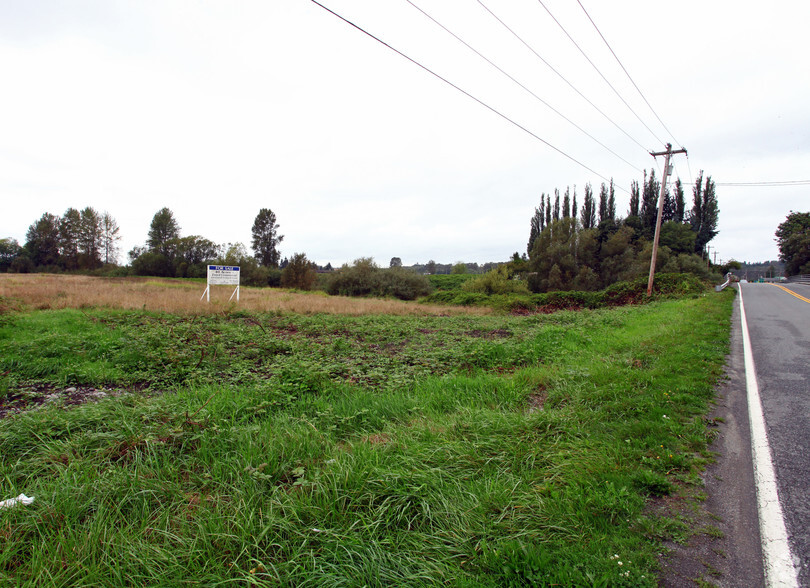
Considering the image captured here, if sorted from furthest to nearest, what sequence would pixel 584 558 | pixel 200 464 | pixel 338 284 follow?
pixel 338 284 → pixel 200 464 → pixel 584 558

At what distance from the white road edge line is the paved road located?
1.4 inches

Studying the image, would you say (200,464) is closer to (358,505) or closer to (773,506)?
(358,505)

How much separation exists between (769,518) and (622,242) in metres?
53.4

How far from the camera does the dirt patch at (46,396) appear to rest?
4602 mm

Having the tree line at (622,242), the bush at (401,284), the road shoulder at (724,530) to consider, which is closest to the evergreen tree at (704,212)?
the tree line at (622,242)

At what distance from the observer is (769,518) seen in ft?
8.07

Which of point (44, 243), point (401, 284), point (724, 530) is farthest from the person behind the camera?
point (44, 243)

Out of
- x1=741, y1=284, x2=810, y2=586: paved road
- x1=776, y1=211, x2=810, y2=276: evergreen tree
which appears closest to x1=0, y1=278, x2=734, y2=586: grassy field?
x1=741, y1=284, x2=810, y2=586: paved road

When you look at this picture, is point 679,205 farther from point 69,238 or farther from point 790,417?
point 69,238

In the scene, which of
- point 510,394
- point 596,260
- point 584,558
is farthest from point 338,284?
point 584,558

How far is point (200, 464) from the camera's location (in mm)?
3213

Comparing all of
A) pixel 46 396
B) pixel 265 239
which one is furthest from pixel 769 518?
pixel 265 239

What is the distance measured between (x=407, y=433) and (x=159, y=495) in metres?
2.10

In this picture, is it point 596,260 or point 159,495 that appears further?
point 596,260
